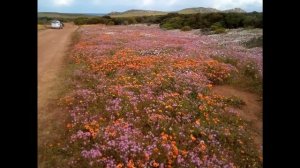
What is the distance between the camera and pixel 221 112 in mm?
12391

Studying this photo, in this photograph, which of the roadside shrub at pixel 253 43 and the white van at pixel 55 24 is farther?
the white van at pixel 55 24

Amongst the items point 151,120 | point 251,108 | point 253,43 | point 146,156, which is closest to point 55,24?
point 253,43

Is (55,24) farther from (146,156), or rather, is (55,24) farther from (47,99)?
(146,156)

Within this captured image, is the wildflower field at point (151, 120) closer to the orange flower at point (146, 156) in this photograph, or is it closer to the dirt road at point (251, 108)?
the orange flower at point (146, 156)

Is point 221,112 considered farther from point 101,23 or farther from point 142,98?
point 101,23

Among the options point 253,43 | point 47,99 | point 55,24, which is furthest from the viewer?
point 55,24

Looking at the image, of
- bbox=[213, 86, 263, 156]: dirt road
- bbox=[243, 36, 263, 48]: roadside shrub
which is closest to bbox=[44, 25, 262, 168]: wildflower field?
bbox=[213, 86, 263, 156]: dirt road

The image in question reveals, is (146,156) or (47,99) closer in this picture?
(146,156)

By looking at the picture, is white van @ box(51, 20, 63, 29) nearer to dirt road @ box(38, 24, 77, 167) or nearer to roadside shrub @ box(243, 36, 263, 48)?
roadside shrub @ box(243, 36, 263, 48)

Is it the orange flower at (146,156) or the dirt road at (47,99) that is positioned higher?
the dirt road at (47,99)

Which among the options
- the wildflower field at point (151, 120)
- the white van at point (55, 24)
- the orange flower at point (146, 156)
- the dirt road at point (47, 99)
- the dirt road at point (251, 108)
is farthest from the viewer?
the white van at point (55, 24)

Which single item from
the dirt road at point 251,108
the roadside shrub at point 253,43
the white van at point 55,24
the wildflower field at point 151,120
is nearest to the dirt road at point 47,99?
the wildflower field at point 151,120

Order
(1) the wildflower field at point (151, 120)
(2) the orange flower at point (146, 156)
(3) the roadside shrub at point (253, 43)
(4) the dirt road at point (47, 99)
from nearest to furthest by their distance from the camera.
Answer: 1. (2) the orange flower at point (146, 156)
2. (1) the wildflower field at point (151, 120)
3. (4) the dirt road at point (47, 99)
4. (3) the roadside shrub at point (253, 43)

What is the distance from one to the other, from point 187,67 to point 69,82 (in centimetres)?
566
